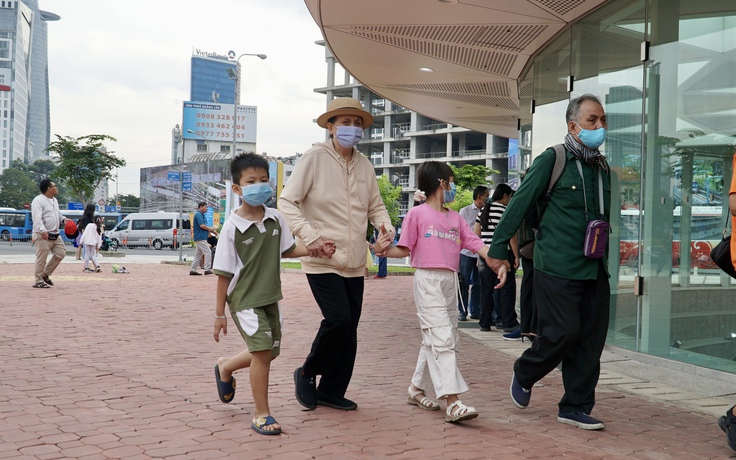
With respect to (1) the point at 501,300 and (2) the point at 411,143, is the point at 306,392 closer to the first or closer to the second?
(1) the point at 501,300

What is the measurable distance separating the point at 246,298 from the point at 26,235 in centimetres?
5612

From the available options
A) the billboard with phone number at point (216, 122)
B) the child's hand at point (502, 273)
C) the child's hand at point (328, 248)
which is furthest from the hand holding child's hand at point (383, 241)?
the billboard with phone number at point (216, 122)

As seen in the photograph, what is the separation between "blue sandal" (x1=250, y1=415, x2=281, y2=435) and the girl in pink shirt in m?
1.03

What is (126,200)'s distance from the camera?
108625 mm

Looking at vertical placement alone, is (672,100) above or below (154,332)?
above

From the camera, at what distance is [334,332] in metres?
4.69

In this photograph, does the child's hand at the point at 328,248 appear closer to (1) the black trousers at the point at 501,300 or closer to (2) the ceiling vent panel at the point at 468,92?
(1) the black trousers at the point at 501,300

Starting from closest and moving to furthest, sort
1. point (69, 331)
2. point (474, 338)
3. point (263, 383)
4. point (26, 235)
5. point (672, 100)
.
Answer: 1. point (263, 383)
2. point (672, 100)
3. point (69, 331)
4. point (474, 338)
5. point (26, 235)

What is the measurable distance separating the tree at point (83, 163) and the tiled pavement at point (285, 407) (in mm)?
33473

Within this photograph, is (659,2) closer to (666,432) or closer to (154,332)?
(666,432)

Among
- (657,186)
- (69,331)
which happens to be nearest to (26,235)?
(69,331)

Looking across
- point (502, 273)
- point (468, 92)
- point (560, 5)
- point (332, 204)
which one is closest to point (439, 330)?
point (502, 273)

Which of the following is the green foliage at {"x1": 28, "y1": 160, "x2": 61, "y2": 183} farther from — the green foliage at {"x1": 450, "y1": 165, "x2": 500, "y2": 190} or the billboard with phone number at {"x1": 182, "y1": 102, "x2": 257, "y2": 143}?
the green foliage at {"x1": 450, "y1": 165, "x2": 500, "y2": 190}

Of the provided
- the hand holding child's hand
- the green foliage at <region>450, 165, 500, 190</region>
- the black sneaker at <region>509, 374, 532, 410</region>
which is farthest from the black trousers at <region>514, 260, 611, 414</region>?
the green foliage at <region>450, 165, 500, 190</region>
